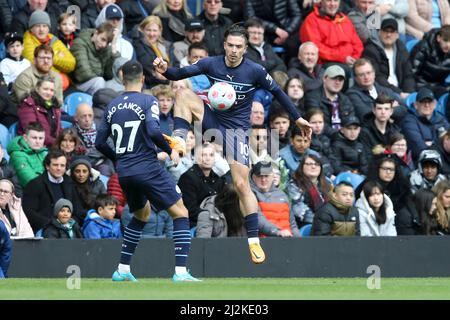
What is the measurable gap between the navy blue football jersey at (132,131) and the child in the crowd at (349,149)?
19.6ft

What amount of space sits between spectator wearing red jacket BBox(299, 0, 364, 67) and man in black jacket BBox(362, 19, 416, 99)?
408mm

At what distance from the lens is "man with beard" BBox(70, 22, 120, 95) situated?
63.6 feet

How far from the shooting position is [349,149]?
19.7 metres

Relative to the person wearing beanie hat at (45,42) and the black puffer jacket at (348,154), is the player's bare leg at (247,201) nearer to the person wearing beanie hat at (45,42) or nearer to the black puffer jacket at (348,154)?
the black puffer jacket at (348,154)

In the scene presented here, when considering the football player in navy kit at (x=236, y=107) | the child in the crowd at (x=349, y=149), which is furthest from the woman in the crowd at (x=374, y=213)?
the football player in navy kit at (x=236, y=107)

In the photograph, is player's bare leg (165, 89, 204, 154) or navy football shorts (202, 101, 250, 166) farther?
navy football shorts (202, 101, 250, 166)

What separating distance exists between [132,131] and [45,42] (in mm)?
5685

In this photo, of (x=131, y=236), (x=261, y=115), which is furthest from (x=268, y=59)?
(x=131, y=236)

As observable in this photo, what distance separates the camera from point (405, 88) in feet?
72.9

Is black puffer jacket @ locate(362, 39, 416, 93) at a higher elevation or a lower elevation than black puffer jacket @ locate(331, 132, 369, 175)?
higher

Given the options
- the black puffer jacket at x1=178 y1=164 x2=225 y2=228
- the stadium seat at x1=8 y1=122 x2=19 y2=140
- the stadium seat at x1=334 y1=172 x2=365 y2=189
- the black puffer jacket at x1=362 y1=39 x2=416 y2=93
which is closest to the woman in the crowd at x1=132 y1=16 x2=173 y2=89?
the stadium seat at x1=8 y1=122 x2=19 y2=140

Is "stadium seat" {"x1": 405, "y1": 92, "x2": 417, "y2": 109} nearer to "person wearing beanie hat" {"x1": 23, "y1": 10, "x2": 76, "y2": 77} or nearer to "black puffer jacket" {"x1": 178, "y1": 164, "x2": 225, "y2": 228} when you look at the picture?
"black puffer jacket" {"x1": 178, "y1": 164, "x2": 225, "y2": 228}

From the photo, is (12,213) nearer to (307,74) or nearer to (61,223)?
(61,223)

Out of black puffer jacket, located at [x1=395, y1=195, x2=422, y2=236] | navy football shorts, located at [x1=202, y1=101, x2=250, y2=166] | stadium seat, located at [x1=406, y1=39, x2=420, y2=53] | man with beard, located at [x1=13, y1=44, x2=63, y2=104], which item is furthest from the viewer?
stadium seat, located at [x1=406, y1=39, x2=420, y2=53]
